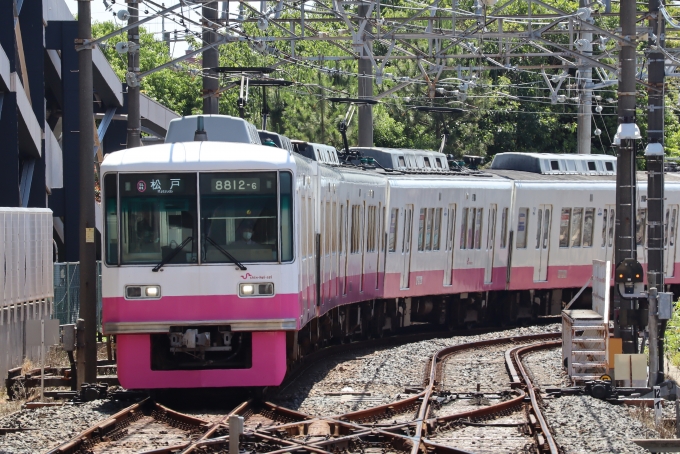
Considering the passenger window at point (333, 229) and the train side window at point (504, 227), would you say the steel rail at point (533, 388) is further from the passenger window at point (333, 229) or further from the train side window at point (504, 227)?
the train side window at point (504, 227)

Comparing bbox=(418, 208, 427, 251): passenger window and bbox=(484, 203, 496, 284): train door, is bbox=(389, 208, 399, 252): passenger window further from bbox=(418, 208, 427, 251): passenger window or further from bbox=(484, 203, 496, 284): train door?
bbox=(484, 203, 496, 284): train door

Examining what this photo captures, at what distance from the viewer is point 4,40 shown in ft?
74.1

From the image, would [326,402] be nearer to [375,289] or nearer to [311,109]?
[375,289]

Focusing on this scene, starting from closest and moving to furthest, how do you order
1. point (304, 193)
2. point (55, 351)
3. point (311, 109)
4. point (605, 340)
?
point (304, 193), point (605, 340), point (55, 351), point (311, 109)

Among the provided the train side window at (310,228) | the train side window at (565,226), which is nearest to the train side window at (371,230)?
the train side window at (310,228)

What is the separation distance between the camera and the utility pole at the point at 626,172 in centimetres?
1523

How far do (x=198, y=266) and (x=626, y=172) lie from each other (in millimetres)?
5968

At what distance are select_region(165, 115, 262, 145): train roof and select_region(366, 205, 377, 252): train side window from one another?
6694 millimetres

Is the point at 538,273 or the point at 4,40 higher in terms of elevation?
the point at 4,40

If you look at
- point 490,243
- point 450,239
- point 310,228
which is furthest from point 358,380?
point 490,243

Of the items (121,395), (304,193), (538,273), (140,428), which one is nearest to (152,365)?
(121,395)

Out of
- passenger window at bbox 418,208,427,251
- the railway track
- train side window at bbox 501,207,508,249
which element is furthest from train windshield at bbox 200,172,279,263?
train side window at bbox 501,207,508,249

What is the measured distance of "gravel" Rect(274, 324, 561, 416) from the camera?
12.7 metres

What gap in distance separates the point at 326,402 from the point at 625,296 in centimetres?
432
